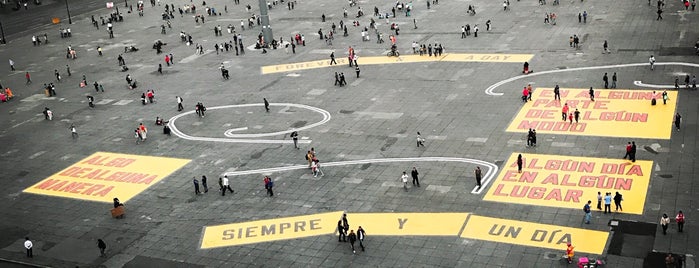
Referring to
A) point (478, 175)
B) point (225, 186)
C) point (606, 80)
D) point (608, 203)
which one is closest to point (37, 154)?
point (225, 186)

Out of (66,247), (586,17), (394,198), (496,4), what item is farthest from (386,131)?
(496,4)

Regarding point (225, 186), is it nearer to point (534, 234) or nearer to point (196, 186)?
point (196, 186)

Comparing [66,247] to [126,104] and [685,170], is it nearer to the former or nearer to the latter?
[126,104]

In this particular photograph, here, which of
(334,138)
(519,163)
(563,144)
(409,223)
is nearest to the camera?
(409,223)

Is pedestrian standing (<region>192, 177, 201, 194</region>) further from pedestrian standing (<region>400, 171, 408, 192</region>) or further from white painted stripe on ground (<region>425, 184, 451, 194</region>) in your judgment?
white painted stripe on ground (<region>425, 184, 451, 194</region>)

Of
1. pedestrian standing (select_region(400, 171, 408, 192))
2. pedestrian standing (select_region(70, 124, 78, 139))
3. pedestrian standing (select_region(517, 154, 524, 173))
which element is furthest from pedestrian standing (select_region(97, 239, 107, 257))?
pedestrian standing (select_region(517, 154, 524, 173))

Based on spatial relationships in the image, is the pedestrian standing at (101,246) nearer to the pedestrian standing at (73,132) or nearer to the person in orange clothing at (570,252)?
the pedestrian standing at (73,132)

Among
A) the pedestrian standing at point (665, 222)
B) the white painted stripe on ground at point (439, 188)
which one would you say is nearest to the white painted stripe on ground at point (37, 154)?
the white painted stripe on ground at point (439, 188)
